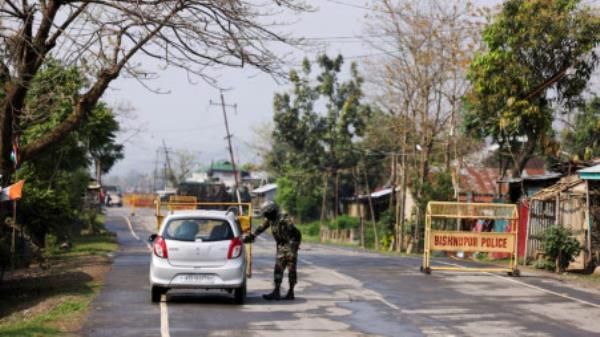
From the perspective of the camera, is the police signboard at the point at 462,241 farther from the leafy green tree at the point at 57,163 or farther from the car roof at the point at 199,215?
the leafy green tree at the point at 57,163

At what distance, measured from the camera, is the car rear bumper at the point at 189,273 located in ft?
52.2

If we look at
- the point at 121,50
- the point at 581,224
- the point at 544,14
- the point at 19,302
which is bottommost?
the point at 19,302

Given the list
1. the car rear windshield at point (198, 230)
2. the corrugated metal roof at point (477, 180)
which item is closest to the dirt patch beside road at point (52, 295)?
the car rear windshield at point (198, 230)

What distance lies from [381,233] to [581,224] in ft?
127

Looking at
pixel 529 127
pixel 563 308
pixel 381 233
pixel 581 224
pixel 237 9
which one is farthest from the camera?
pixel 381 233

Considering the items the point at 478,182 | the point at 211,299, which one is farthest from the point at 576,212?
the point at 478,182

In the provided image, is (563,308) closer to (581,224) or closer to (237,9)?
(237,9)

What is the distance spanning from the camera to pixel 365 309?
52.4 ft

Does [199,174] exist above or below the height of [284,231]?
above

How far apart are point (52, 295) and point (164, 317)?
599cm

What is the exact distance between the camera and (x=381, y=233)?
66.8 metres

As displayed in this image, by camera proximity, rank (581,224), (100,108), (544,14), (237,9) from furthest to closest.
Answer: (100,108), (544,14), (581,224), (237,9)

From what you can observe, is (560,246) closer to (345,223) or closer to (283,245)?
(283,245)

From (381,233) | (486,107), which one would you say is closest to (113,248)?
(486,107)
